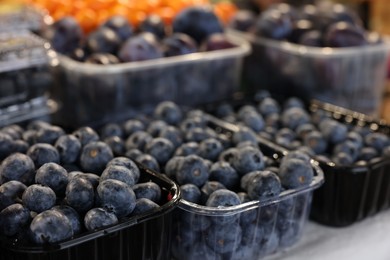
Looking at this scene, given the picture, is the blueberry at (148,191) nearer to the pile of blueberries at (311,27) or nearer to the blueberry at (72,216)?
the blueberry at (72,216)

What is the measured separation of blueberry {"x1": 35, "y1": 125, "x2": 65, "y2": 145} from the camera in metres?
0.99

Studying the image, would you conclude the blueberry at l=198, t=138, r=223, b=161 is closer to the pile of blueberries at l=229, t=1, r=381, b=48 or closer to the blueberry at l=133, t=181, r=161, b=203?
the blueberry at l=133, t=181, r=161, b=203

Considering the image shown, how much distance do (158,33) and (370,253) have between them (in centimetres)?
87

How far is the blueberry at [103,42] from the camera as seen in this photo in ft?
4.62

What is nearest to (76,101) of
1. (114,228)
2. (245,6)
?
(114,228)

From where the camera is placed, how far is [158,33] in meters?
1.56

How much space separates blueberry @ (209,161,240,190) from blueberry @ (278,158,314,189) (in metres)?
0.08

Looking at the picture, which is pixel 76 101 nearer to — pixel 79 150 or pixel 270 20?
pixel 79 150

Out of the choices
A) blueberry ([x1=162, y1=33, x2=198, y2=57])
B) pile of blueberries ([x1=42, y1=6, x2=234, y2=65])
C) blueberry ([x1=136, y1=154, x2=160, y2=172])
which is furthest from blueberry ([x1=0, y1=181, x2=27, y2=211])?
blueberry ([x1=162, y1=33, x2=198, y2=57])

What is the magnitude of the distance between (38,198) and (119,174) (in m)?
0.13

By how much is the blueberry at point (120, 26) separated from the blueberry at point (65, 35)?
0.08 metres

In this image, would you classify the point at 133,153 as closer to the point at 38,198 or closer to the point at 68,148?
the point at 68,148

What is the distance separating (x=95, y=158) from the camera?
36.3 inches

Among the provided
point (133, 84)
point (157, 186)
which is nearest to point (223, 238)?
point (157, 186)
